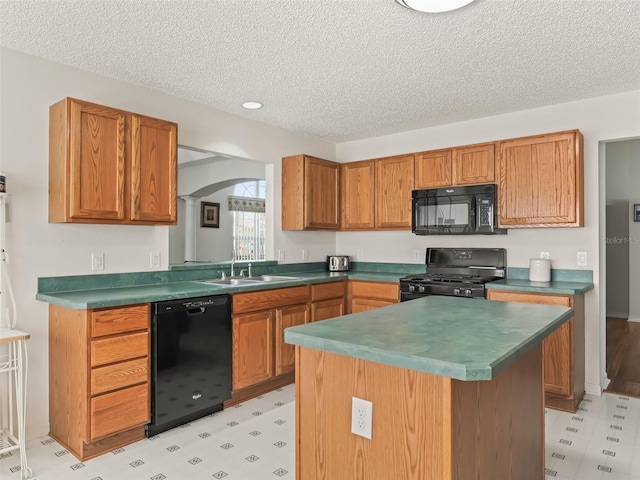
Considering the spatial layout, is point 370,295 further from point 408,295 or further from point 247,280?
point 247,280

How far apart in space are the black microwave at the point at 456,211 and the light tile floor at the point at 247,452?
1.59m

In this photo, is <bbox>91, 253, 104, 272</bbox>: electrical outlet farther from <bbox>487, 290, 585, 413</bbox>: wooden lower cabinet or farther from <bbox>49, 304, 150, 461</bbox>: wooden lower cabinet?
<bbox>487, 290, 585, 413</bbox>: wooden lower cabinet

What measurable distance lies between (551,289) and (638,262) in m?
4.59

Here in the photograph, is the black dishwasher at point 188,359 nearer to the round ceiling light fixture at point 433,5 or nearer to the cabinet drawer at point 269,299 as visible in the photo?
the cabinet drawer at point 269,299

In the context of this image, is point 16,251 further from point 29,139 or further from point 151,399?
point 151,399

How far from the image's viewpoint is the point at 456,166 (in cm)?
399

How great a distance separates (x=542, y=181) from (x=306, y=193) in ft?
7.06

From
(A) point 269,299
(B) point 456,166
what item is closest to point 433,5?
(B) point 456,166

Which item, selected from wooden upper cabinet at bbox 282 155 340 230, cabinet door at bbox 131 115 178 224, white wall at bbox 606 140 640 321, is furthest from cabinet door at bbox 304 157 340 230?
white wall at bbox 606 140 640 321

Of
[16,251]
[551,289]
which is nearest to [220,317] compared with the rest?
[16,251]

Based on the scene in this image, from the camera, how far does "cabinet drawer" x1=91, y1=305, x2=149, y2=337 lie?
8.07 ft

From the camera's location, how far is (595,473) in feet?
7.63

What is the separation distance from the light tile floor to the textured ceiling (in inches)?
95.7

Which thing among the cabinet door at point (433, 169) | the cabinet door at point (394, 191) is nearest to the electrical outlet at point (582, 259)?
the cabinet door at point (433, 169)
